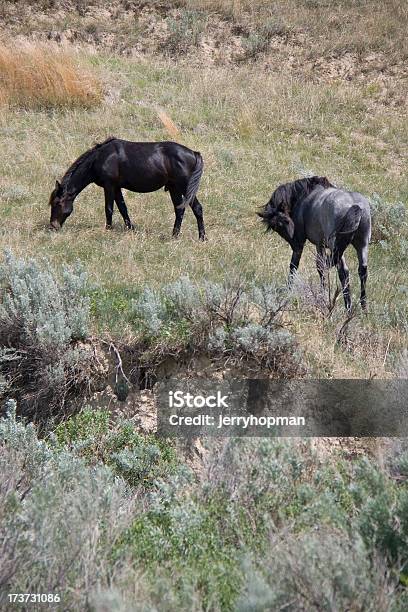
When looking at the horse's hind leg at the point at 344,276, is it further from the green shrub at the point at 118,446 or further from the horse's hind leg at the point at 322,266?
the green shrub at the point at 118,446

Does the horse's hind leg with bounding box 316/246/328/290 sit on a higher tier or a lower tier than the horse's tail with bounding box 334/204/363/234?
lower

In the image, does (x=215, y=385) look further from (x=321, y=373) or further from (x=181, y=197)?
(x=181, y=197)

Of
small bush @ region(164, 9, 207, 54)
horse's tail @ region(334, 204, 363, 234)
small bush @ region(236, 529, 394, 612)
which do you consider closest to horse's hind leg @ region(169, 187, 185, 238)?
horse's tail @ region(334, 204, 363, 234)

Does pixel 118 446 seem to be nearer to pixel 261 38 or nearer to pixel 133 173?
pixel 133 173

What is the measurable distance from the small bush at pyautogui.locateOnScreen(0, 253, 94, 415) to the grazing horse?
4.36m

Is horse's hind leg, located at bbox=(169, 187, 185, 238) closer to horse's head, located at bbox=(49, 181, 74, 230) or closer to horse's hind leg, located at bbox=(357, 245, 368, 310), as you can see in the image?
horse's head, located at bbox=(49, 181, 74, 230)

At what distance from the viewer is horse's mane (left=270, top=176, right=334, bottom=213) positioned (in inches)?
363

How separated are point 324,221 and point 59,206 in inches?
191

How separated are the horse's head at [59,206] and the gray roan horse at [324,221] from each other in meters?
3.95

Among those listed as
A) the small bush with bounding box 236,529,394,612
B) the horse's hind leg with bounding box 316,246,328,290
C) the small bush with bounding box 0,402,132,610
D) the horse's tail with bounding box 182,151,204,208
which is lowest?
the horse's tail with bounding box 182,151,204,208

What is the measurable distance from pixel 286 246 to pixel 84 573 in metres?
7.70

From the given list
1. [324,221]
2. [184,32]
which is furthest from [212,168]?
[184,32]

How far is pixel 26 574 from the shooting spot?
418cm

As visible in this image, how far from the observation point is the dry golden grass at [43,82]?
17500 mm
